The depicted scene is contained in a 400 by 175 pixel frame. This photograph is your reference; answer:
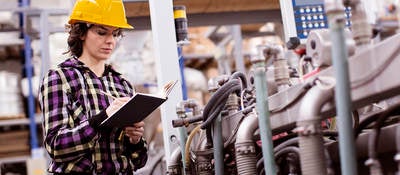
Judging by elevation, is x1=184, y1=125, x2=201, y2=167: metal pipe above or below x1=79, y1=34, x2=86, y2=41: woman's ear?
below

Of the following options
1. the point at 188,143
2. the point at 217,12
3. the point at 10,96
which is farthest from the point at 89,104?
the point at 10,96

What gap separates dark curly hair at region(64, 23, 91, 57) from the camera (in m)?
2.12

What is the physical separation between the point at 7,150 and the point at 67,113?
413cm

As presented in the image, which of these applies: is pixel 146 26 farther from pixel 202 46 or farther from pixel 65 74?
pixel 202 46

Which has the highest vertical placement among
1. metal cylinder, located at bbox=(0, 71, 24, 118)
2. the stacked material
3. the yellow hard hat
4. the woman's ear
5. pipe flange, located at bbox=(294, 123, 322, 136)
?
metal cylinder, located at bbox=(0, 71, 24, 118)

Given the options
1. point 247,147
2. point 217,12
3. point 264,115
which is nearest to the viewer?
point 264,115

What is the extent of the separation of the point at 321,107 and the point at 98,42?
1.11 m

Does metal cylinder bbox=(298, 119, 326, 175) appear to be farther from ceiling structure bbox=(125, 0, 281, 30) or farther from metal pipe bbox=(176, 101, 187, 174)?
ceiling structure bbox=(125, 0, 281, 30)

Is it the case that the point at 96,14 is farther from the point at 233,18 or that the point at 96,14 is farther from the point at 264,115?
the point at 233,18

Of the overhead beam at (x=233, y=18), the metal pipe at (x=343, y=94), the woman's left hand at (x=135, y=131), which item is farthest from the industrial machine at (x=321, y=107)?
the overhead beam at (x=233, y=18)

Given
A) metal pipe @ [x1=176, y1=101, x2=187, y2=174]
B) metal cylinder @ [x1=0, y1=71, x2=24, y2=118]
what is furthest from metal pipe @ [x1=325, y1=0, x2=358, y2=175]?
metal cylinder @ [x1=0, y1=71, x2=24, y2=118]

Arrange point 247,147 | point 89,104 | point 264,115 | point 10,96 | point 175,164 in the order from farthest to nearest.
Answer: point 10,96, point 175,164, point 89,104, point 247,147, point 264,115

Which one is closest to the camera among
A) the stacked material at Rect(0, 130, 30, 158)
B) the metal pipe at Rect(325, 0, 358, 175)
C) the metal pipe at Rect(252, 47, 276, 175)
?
the metal pipe at Rect(325, 0, 358, 175)

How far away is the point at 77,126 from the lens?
6.37 ft
